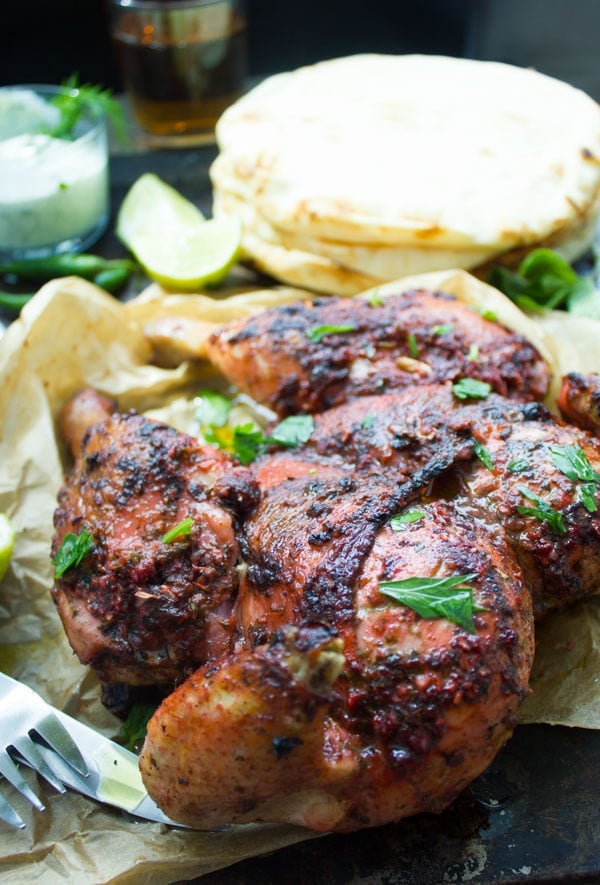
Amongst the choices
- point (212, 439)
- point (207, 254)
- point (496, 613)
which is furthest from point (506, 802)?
point (207, 254)

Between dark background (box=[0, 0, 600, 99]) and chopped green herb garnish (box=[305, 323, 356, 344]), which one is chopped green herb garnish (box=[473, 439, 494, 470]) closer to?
chopped green herb garnish (box=[305, 323, 356, 344])

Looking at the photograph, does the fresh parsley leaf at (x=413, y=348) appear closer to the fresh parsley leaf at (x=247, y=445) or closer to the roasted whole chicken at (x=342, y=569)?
the roasted whole chicken at (x=342, y=569)

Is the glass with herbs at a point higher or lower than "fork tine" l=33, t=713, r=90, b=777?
higher

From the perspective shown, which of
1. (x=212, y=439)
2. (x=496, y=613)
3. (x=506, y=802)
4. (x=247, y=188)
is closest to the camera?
(x=496, y=613)

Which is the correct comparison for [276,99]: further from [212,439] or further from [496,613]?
[496,613]

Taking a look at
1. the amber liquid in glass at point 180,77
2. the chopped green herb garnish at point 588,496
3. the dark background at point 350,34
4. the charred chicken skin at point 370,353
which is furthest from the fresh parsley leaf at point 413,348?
the dark background at point 350,34

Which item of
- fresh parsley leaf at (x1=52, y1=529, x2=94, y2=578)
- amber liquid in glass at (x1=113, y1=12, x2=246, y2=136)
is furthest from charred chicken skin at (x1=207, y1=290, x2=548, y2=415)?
amber liquid in glass at (x1=113, y1=12, x2=246, y2=136)

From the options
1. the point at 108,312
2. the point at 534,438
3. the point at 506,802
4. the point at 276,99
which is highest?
the point at 276,99
